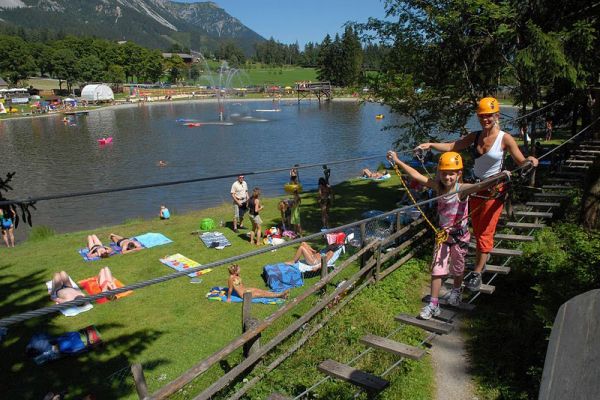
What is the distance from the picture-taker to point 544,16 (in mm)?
10234

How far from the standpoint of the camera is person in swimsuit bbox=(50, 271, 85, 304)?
1019 centimetres

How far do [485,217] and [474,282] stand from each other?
97 cm

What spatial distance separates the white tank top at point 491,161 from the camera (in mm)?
5605

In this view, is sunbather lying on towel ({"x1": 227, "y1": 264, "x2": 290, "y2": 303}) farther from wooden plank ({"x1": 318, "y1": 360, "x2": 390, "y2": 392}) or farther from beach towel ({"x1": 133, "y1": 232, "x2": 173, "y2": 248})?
beach towel ({"x1": 133, "y1": 232, "x2": 173, "y2": 248})

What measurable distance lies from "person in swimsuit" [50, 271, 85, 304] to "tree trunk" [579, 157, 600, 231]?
10.9 meters

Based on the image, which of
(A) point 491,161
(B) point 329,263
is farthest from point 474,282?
(B) point 329,263

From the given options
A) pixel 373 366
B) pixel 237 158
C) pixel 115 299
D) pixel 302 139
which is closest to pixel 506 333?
pixel 373 366

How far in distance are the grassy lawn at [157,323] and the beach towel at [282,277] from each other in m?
0.27

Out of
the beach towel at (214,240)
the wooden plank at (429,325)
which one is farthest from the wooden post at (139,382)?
the beach towel at (214,240)

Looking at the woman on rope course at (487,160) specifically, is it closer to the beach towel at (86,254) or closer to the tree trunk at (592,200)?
the tree trunk at (592,200)

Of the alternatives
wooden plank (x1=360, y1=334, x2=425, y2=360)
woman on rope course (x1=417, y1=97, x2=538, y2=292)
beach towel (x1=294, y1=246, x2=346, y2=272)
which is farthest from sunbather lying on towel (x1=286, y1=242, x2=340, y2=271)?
wooden plank (x1=360, y1=334, x2=425, y2=360)

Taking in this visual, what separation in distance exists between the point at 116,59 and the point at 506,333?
143025mm

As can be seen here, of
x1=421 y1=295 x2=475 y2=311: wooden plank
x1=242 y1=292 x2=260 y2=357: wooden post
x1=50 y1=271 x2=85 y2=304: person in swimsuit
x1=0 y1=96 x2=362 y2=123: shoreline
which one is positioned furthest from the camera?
x1=0 y1=96 x2=362 y2=123: shoreline

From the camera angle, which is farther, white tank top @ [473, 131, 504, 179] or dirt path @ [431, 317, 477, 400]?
dirt path @ [431, 317, 477, 400]
